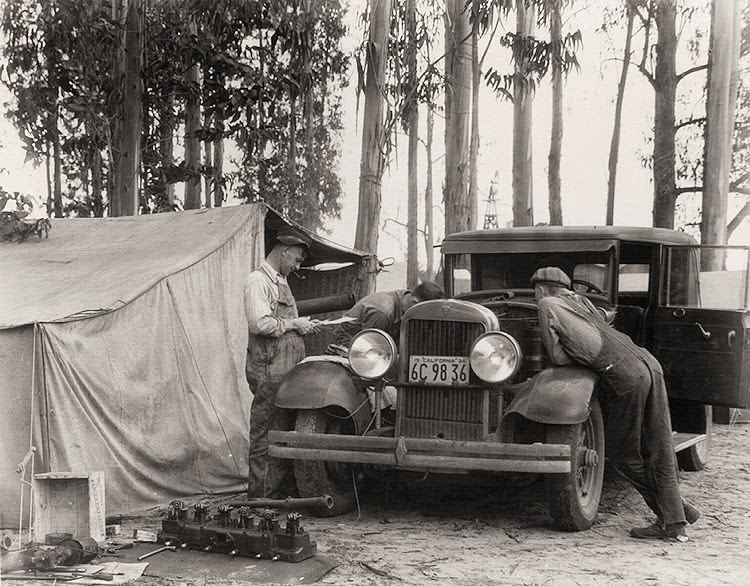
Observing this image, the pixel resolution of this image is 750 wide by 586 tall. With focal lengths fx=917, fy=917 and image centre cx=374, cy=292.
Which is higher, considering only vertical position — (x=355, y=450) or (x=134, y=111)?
(x=134, y=111)

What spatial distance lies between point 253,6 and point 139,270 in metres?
9.03

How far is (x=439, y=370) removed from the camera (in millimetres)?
5789

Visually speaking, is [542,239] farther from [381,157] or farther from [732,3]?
[732,3]

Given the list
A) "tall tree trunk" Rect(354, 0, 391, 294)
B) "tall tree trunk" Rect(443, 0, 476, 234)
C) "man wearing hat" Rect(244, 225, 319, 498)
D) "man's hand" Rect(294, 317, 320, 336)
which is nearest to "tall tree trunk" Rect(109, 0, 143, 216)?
"tall tree trunk" Rect(354, 0, 391, 294)

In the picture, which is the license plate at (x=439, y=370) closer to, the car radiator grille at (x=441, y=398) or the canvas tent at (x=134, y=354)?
the car radiator grille at (x=441, y=398)

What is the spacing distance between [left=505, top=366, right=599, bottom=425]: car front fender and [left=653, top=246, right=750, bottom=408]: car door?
4.35 feet

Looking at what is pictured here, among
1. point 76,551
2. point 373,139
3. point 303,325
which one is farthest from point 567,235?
point 373,139

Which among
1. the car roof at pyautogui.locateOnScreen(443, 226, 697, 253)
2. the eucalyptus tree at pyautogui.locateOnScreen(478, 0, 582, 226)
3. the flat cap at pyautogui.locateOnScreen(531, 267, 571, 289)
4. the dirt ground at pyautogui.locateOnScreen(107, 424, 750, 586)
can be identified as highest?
the eucalyptus tree at pyautogui.locateOnScreen(478, 0, 582, 226)

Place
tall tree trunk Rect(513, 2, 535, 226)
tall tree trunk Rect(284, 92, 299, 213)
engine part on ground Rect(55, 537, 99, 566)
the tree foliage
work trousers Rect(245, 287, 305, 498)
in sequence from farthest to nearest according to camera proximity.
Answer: tall tree trunk Rect(513, 2, 535, 226)
tall tree trunk Rect(284, 92, 299, 213)
the tree foliage
work trousers Rect(245, 287, 305, 498)
engine part on ground Rect(55, 537, 99, 566)

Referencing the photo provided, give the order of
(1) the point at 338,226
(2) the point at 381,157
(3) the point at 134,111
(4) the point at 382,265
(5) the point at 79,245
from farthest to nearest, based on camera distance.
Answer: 1. (1) the point at 338,226
2. (3) the point at 134,111
3. (2) the point at 381,157
4. (4) the point at 382,265
5. (5) the point at 79,245

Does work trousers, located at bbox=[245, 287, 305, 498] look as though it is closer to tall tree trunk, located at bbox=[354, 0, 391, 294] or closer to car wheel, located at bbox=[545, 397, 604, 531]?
car wheel, located at bbox=[545, 397, 604, 531]

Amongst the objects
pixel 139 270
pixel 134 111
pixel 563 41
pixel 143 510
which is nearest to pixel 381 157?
pixel 563 41

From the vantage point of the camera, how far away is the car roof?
6.85 metres

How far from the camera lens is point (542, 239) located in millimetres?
6977
